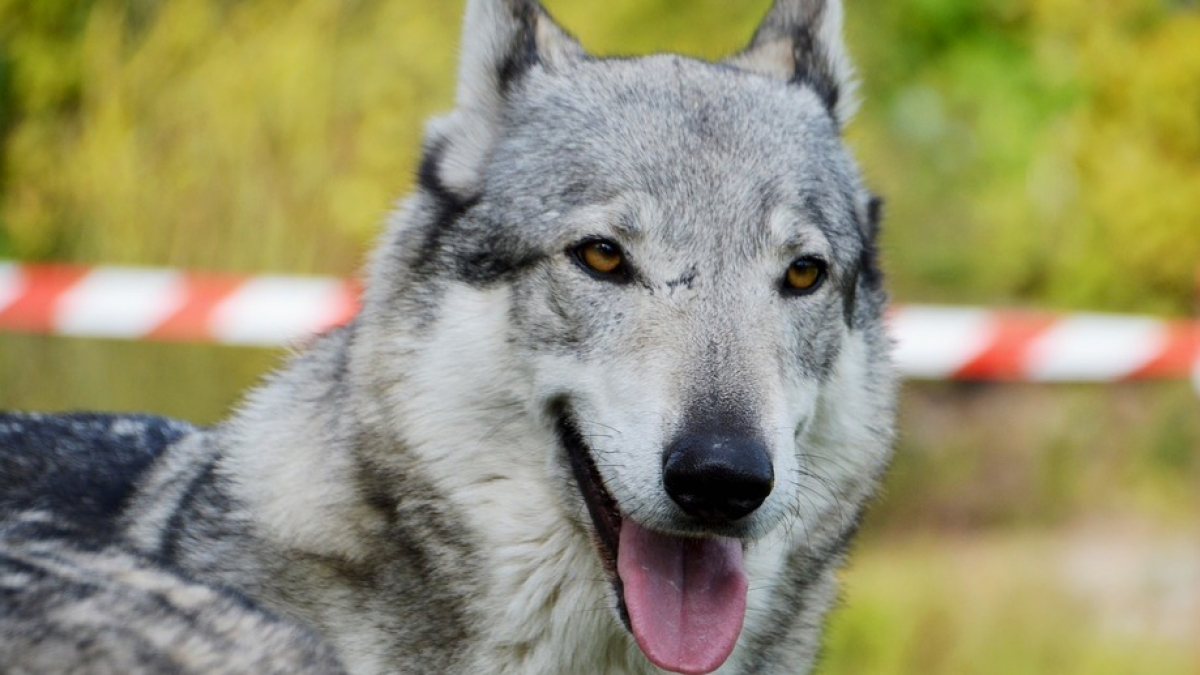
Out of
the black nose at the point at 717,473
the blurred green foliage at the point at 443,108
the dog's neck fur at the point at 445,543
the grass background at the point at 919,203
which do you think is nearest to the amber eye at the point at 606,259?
the dog's neck fur at the point at 445,543

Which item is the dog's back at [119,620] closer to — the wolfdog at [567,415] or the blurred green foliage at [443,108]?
the wolfdog at [567,415]

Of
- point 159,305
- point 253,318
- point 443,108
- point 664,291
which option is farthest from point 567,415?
point 443,108

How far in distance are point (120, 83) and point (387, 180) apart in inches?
53.7

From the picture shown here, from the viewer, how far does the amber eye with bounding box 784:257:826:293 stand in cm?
369

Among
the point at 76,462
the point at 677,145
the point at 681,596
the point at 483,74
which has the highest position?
the point at 483,74

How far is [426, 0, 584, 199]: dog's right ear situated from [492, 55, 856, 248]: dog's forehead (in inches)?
2.1

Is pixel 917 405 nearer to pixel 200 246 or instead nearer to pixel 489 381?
pixel 200 246

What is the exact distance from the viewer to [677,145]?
3.74 m

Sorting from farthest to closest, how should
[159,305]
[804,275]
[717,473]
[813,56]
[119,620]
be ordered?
[159,305] < [813,56] < [804,275] < [717,473] < [119,620]

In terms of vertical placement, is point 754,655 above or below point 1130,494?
above

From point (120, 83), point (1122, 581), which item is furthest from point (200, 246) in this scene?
point (1122, 581)

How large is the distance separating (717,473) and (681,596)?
42cm

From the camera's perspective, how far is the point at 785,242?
12.0 ft

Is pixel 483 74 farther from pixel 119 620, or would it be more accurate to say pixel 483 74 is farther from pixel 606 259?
pixel 119 620
